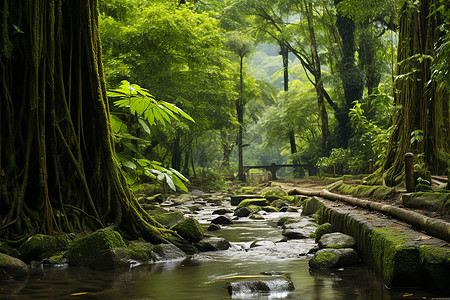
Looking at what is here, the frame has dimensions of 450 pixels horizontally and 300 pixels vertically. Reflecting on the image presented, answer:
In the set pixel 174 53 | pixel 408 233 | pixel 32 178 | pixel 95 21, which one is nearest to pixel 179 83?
pixel 174 53

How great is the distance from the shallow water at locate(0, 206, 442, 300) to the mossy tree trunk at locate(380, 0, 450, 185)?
446 centimetres

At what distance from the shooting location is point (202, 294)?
414 cm

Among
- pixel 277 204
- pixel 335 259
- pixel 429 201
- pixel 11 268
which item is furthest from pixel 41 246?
pixel 277 204

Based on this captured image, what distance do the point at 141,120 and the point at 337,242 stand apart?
121 inches

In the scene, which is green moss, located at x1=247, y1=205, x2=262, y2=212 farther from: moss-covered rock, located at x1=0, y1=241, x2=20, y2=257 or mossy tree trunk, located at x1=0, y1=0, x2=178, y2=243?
moss-covered rock, located at x1=0, y1=241, x2=20, y2=257

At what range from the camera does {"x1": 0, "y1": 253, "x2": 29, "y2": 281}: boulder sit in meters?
4.72

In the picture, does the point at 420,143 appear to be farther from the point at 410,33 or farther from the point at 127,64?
the point at 127,64

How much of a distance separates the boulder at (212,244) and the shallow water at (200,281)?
0.70 ft

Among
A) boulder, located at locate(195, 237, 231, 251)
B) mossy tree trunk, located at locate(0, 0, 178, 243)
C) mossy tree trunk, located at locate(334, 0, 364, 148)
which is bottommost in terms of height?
boulder, located at locate(195, 237, 231, 251)

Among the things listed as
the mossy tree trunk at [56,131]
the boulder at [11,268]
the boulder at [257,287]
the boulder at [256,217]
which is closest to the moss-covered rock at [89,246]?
the mossy tree trunk at [56,131]

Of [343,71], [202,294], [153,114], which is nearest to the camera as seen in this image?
[202,294]

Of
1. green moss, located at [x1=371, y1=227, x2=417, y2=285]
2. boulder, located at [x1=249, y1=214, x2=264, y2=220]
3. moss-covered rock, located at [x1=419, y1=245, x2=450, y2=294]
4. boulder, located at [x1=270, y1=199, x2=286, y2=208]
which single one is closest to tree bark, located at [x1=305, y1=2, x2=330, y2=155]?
boulder, located at [x1=270, y1=199, x2=286, y2=208]

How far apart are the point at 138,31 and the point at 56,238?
14188mm

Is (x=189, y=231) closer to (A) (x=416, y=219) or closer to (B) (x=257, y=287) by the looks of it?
(B) (x=257, y=287)
